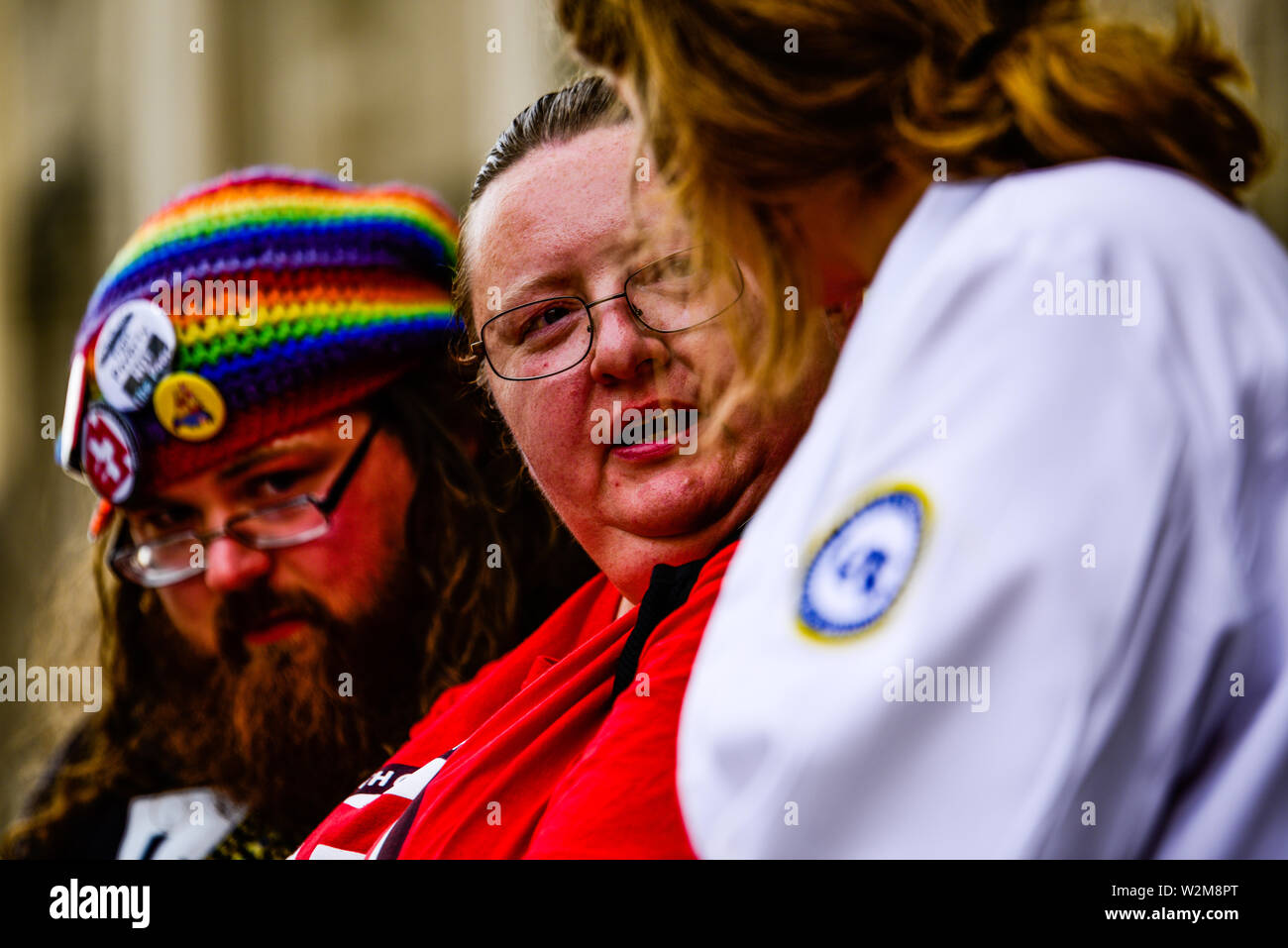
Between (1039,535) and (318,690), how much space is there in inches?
59.2

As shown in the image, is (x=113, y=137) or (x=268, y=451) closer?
(x=268, y=451)

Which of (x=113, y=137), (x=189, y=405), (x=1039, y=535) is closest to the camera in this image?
(x=1039, y=535)

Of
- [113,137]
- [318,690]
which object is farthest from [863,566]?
[113,137]

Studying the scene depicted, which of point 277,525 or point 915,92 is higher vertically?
point 915,92

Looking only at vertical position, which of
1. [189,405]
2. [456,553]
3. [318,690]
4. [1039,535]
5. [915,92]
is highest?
[915,92]

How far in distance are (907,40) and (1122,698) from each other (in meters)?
0.60

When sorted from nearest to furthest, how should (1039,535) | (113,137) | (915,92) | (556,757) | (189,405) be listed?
(1039,535)
(915,92)
(556,757)
(189,405)
(113,137)

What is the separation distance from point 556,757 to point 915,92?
763mm

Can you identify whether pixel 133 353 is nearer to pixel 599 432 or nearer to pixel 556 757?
pixel 599 432

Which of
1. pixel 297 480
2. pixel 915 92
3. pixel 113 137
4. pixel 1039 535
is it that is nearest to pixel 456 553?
pixel 297 480

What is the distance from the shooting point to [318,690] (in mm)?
2217

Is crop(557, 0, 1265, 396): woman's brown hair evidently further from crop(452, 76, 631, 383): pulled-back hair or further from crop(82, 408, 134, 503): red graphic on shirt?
crop(82, 408, 134, 503): red graphic on shirt

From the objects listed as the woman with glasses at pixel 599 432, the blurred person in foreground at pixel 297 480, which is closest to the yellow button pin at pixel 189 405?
the blurred person in foreground at pixel 297 480

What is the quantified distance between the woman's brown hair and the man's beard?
44.6 inches
